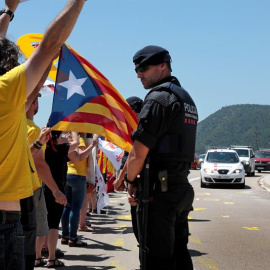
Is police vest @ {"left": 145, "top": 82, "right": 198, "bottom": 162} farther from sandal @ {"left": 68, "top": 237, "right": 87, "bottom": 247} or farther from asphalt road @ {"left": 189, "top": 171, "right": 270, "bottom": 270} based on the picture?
sandal @ {"left": 68, "top": 237, "right": 87, "bottom": 247}

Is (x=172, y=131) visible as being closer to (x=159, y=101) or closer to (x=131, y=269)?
(x=159, y=101)

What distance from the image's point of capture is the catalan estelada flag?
19.2 ft

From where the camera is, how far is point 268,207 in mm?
14156

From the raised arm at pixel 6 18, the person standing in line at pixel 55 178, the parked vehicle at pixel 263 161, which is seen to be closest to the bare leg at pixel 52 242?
the person standing in line at pixel 55 178

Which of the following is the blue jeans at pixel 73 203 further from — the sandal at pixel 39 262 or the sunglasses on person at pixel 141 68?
the sunglasses on person at pixel 141 68

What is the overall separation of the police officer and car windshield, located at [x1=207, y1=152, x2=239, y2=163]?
66.2ft

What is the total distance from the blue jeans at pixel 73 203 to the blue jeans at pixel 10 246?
515 cm

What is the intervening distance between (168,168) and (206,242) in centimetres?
481

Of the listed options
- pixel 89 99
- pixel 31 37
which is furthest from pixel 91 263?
pixel 31 37

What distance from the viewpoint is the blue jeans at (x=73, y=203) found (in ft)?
25.0

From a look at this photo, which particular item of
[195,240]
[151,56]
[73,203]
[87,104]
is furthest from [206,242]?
[151,56]

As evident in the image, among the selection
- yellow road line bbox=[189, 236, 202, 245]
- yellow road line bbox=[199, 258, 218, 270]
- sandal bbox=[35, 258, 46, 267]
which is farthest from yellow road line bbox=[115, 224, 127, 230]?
sandal bbox=[35, 258, 46, 267]

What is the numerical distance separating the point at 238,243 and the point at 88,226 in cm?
310

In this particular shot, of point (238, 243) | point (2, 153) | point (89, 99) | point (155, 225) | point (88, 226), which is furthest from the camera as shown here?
point (88, 226)
